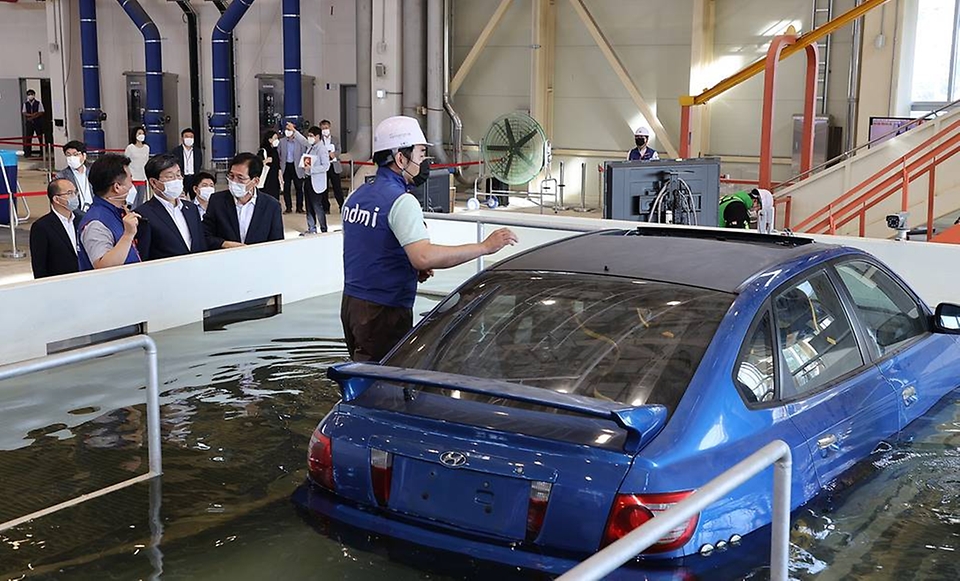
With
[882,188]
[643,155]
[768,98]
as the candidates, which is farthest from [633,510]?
[768,98]

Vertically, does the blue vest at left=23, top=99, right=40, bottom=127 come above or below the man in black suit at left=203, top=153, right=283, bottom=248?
above

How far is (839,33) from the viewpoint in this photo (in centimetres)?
1811

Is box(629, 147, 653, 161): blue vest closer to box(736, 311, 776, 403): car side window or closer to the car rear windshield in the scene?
the car rear windshield

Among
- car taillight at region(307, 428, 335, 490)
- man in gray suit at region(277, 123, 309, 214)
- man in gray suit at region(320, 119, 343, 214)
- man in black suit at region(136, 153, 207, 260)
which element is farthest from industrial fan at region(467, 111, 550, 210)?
car taillight at region(307, 428, 335, 490)

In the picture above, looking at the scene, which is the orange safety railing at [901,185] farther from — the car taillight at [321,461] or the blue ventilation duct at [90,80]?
the blue ventilation duct at [90,80]

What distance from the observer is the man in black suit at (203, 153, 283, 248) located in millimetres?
8391

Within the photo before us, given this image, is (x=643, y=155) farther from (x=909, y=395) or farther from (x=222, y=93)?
(x=222, y=93)

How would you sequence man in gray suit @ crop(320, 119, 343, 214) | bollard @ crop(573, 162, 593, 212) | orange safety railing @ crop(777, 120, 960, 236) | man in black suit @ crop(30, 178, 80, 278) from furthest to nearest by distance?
bollard @ crop(573, 162, 593, 212) < man in gray suit @ crop(320, 119, 343, 214) < orange safety railing @ crop(777, 120, 960, 236) < man in black suit @ crop(30, 178, 80, 278)

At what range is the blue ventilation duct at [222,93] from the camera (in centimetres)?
2164

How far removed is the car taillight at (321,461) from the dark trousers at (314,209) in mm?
11576

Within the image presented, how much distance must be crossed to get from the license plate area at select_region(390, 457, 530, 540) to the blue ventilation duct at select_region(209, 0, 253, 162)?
19.4 m

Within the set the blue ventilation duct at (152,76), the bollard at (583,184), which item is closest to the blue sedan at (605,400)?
the bollard at (583,184)

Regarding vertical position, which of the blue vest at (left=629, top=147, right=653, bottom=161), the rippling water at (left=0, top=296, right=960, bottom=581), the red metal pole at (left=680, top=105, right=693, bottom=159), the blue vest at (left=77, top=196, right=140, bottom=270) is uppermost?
the red metal pole at (left=680, top=105, right=693, bottom=159)

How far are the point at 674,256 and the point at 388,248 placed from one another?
133 cm
